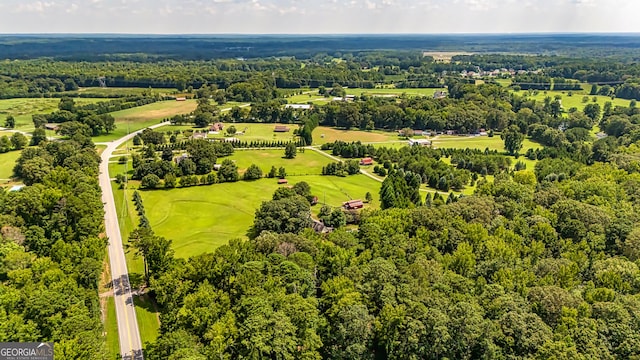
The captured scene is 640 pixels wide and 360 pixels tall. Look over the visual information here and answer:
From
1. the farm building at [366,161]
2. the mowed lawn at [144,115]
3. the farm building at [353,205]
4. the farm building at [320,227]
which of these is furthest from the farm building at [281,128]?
the farm building at [320,227]

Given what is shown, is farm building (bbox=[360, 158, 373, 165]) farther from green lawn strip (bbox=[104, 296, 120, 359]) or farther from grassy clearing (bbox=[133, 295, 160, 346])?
green lawn strip (bbox=[104, 296, 120, 359])

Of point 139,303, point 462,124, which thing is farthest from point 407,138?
point 139,303

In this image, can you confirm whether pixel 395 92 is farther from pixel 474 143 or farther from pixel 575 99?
pixel 474 143

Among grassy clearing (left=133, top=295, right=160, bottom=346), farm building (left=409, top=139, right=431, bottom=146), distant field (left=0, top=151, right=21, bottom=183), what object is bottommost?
grassy clearing (left=133, top=295, right=160, bottom=346)

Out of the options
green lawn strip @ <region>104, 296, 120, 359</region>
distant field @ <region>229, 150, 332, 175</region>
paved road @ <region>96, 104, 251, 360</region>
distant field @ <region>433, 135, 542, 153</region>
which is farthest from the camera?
distant field @ <region>433, 135, 542, 153</region>

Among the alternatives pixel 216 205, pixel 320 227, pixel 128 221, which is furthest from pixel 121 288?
pixel 320 227

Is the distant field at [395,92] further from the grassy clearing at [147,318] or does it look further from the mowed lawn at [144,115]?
the grassy clearing at [147,318]

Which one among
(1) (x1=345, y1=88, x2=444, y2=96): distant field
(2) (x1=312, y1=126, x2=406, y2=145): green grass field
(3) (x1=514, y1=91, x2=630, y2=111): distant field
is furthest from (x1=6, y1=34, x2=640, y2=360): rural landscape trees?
(1) (x1=345, y1=88, x2=444, y2=96): distant field
